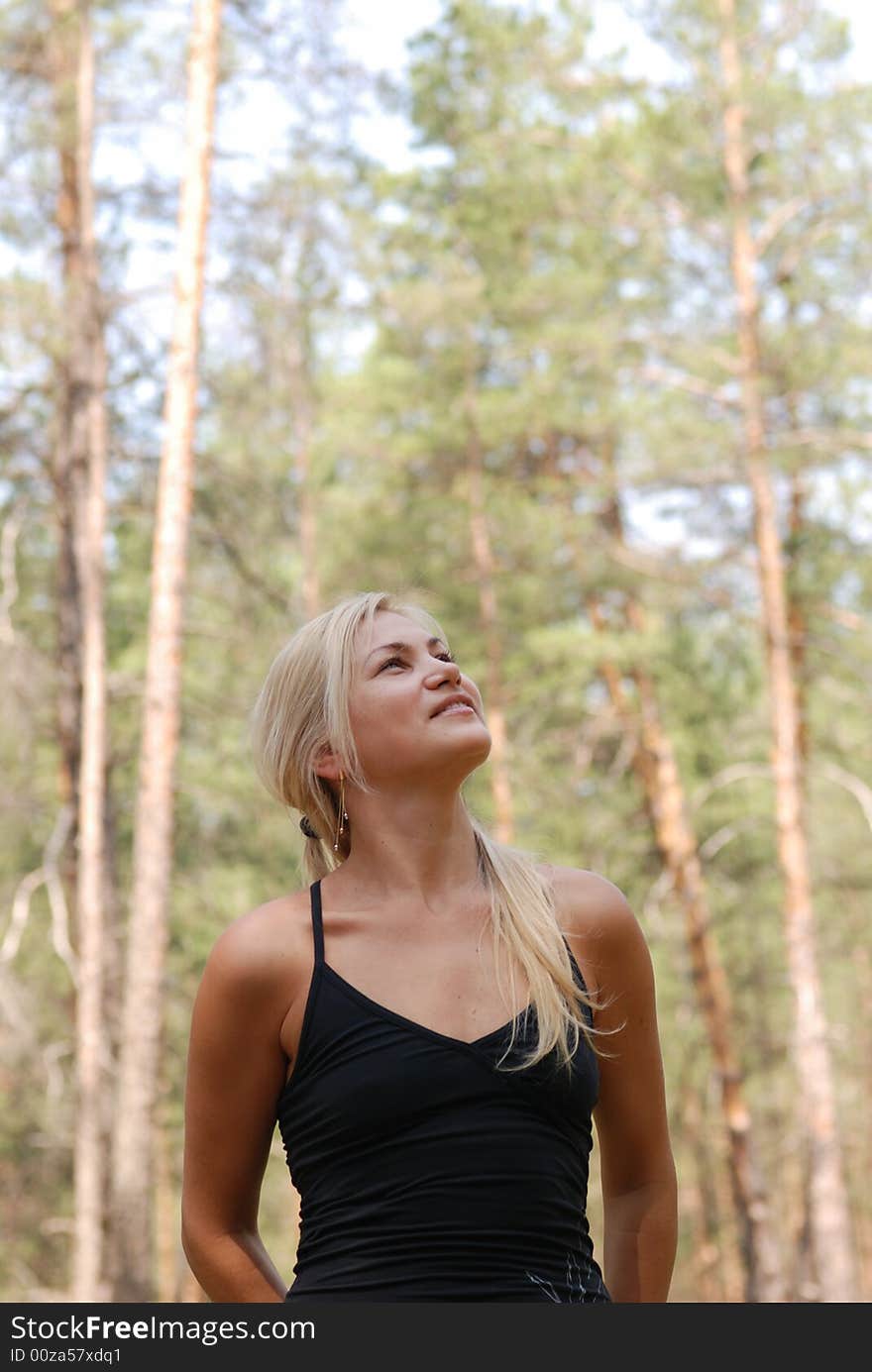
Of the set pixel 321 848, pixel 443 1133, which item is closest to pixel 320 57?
pixel 321 848

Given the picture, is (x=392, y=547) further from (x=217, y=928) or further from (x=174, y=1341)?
(x=174, y=1341)

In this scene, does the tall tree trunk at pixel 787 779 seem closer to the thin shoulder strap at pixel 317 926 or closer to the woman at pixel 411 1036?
the woman at pixel 411 1036

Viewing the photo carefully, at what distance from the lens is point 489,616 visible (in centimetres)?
1530

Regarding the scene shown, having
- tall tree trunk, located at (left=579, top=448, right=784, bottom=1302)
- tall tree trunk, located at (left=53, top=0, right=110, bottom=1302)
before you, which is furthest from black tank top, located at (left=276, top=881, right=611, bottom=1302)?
tall tree trunk, located at (left=579, top=448, right=784, bottom=1302)

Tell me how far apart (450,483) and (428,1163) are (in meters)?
14.1

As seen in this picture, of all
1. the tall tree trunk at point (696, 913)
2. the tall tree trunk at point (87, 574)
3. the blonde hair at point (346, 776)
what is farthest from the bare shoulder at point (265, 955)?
the tall tree trunk at point (696, 913)

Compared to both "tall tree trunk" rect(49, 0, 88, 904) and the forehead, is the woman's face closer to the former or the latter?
the forehead

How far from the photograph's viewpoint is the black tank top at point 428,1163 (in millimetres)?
1823

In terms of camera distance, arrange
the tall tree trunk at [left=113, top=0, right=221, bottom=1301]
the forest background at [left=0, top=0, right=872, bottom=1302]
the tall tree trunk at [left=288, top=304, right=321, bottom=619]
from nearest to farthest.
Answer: the tall tree trunk at [left=113, top=0, right=221, bottom=1301] < the forest background at [left=0, top=0, right=872, bottom=1302] < the tall tree trunk at [left=288, top=304, right=321, bottom=619]

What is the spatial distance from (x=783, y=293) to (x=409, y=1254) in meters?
12.1

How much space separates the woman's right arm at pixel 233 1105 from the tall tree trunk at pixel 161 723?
22.6 ft

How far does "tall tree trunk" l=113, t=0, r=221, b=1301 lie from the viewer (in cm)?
878

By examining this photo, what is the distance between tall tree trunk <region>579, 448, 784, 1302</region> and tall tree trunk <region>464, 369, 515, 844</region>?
1.13 m

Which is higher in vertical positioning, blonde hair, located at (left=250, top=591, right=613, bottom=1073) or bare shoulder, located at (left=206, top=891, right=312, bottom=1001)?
blonde hair, located at (left=250, top=591, right=613, bottom=1073)
